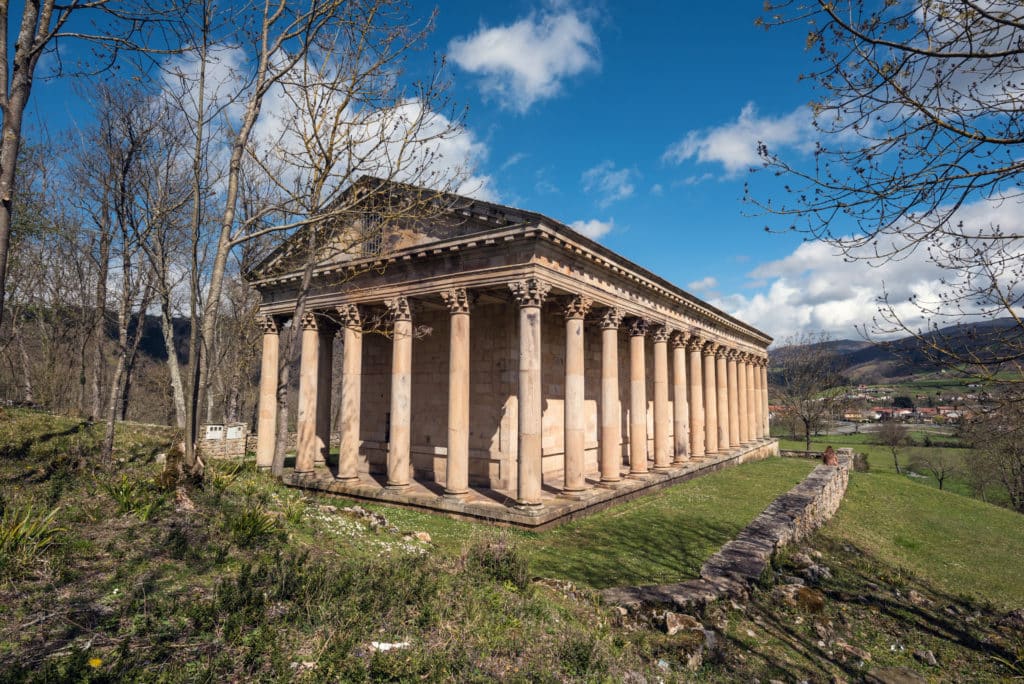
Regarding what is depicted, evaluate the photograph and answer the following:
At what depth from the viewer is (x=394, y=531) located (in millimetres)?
10969

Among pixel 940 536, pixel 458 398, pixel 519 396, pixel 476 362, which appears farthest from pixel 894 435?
pixel 458 398

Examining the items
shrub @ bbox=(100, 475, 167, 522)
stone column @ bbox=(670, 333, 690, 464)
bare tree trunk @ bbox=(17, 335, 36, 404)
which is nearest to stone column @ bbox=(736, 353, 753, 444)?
stone column @ bbox=(670, 333, 690, 464)

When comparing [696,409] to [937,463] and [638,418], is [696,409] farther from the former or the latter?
[937,463]

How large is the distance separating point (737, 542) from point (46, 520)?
11.6 meters

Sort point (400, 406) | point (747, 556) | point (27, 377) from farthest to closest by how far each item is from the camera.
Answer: point (27, 377)
point (400, 406)
point (747, 556)

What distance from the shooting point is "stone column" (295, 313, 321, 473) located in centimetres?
1742

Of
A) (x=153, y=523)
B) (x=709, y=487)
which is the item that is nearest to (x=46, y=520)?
(x=153, y=523)

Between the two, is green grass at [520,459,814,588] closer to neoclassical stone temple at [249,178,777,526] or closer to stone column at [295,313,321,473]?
neoclassical stone temple at [249,178,777,526]

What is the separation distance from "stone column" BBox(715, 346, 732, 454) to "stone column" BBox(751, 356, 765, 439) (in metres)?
7.46

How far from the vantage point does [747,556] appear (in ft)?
32.7

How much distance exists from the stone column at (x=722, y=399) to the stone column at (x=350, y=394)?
19695mm

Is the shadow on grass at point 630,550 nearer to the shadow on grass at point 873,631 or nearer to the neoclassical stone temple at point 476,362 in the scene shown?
the neoclassical stone temple at point 476,362

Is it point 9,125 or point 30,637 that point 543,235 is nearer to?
point 9,125

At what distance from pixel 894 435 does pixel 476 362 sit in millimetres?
52434
